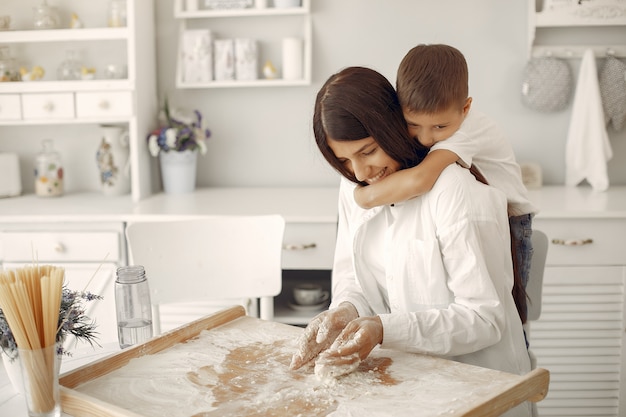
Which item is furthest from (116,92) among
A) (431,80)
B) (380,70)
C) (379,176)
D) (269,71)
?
(431,80)

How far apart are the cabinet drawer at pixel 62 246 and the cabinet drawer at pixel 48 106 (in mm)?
532

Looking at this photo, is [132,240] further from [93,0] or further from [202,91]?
[93,0]

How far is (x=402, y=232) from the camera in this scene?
1.61 metres

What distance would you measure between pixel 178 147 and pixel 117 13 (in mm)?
604

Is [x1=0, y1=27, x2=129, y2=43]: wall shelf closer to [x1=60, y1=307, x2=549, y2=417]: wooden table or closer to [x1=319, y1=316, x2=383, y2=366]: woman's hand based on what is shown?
[x1=60, y1=307, x2=549, y2=417]: wooden table

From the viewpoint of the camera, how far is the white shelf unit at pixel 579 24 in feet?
9.59

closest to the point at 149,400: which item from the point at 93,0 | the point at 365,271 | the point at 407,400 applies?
the point at 407,400

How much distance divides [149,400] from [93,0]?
248 centimetres

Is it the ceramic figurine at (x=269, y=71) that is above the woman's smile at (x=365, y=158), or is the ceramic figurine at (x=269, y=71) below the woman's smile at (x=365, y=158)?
above

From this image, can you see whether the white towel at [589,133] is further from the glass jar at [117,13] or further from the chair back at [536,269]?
the glass jar at [117,13]

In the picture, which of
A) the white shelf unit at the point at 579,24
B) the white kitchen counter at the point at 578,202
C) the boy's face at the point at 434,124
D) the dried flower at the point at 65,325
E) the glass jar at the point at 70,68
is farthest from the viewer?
the glass jar at the point at 70,68

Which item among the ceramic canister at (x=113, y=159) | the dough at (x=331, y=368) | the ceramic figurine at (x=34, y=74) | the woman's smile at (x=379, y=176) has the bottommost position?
the dough at (x=331, y=368)

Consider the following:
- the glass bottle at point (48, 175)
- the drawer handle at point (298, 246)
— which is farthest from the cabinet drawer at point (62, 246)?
the drawer handle at point (298, 246)

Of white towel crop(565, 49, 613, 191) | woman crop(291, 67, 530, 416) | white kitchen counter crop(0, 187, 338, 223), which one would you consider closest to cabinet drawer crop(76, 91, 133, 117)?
white kitchen counter crop(0, 187, 338, 223)
